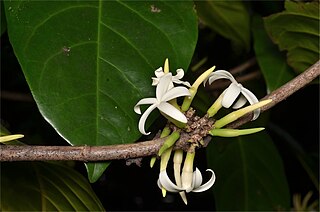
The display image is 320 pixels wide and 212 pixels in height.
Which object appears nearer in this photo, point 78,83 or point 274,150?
point 78,83

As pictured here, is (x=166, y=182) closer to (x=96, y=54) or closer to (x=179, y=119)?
(x=179, y=119)

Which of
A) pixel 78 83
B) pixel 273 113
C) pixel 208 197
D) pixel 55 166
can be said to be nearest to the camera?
pixel 78 83

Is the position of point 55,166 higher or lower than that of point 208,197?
higher

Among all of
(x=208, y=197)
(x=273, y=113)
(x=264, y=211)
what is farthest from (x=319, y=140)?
(x=264, y=211)

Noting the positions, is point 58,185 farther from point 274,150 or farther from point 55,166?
point 274,150

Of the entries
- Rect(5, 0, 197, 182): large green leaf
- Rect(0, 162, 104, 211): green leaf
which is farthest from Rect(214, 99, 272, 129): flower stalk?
Rect(0, 162, 104, 211): green leaf

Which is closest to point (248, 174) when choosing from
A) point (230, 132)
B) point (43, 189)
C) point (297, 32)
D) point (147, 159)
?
point (147, 159)
